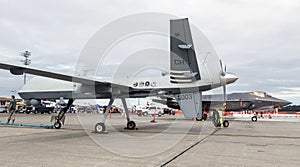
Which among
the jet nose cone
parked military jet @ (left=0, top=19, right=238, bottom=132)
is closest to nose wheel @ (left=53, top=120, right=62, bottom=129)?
parked military jet @ (left=0, top=19, right=238, bottom=132)

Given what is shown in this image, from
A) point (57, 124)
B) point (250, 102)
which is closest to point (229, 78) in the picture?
point (57, 124)

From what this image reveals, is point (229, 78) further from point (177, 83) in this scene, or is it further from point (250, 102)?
point (250, 102)

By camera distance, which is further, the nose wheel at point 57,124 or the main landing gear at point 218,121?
the main landing gear at point 218,121

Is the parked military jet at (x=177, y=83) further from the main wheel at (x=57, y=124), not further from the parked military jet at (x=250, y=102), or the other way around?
the parked military jet at (x=250, y=102)

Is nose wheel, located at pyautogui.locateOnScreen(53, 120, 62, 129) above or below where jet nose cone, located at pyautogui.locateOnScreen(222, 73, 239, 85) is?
below

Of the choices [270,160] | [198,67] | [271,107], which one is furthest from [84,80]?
[271,107]

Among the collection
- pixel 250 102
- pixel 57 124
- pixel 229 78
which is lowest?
pixel 57 124

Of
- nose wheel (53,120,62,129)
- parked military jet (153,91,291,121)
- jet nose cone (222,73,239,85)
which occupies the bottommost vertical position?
nose wheel (53,120,62,129)

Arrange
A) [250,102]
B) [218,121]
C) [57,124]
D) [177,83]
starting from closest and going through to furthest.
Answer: [177,83], [57,124], [218,121], [250,102]

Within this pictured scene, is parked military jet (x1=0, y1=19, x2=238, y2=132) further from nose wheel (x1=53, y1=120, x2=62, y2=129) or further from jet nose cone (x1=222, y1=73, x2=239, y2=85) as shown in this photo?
nose wheel (x1=53, y1=120, x2=62, y2=129)

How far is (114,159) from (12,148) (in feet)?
11.9

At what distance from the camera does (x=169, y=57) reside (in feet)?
38.9

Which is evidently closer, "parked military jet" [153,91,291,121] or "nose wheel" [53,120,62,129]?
"nose wheel" [53,120,62,129]

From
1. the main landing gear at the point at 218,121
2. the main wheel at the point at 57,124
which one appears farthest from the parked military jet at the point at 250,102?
the main wheel at the point at 57,124
